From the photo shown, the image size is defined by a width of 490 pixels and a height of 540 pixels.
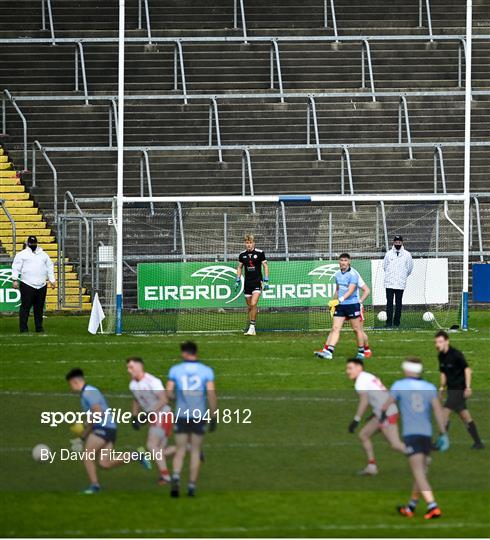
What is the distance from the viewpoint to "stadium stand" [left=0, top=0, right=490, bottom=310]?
124 feet

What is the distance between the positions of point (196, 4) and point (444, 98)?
8331 mm

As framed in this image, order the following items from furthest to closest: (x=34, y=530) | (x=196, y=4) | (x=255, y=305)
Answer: (x=196, y=4) → (x=255, y=305) → (x=34, y=530)

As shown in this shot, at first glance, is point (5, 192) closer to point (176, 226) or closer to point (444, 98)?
point (176, 226)

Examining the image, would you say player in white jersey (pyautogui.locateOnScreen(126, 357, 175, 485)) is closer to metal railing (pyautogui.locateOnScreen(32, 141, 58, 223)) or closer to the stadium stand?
the stadium stand

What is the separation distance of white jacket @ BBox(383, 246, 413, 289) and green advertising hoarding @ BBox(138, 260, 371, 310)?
1.00 m

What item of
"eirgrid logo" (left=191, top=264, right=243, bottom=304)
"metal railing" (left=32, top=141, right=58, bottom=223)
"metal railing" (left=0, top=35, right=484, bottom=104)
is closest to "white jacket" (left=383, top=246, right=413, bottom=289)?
"eirgrid logo" (left=191, top=264, right=243, bottom=304)

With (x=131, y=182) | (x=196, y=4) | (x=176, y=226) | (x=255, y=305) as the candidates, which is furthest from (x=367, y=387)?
(x=196, y=4)

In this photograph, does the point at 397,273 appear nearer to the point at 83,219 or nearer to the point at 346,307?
the point at 346,307

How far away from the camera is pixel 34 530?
15203 mm

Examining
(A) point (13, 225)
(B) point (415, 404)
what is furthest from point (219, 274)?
(B) point (415, 404)

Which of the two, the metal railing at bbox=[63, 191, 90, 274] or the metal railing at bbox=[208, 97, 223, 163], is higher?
the metal railing at bbox=[208, 97, 223, 163]

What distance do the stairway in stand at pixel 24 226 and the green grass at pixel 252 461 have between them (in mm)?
6633

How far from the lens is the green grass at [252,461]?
612 inches

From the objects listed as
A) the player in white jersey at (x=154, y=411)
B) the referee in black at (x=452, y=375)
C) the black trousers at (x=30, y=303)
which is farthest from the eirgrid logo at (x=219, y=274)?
the player in white jersey at (x=154, y=411)
